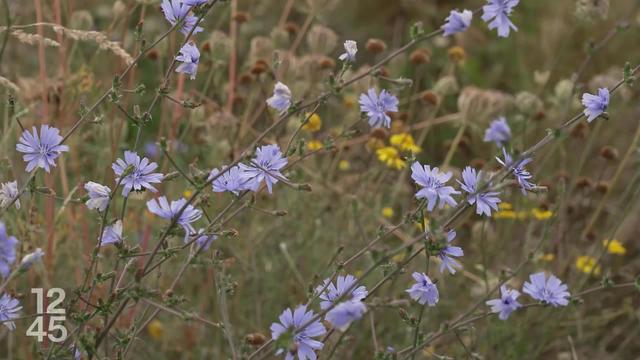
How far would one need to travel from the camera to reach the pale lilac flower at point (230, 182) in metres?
1.41

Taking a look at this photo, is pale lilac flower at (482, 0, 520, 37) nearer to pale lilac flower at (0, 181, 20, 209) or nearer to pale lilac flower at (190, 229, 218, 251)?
pale lilac flower at (190, 229, 218, 251)

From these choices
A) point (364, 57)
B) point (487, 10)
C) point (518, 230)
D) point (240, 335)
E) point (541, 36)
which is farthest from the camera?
point (364, 57)

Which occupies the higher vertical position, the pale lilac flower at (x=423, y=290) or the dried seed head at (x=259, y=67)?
the dried seed head at (x=259, y=67)

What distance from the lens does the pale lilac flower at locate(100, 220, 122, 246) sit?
4.58ft

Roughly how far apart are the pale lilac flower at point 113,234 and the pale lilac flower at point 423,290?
459 mm

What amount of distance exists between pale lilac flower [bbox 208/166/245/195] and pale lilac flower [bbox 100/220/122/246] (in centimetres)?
16

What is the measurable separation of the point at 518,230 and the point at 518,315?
0.77 metres

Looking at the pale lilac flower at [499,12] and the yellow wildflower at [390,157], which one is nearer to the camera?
the pale lilac flower at [499,12]

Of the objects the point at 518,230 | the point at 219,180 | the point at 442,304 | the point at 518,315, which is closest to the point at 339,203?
the point at 442,304

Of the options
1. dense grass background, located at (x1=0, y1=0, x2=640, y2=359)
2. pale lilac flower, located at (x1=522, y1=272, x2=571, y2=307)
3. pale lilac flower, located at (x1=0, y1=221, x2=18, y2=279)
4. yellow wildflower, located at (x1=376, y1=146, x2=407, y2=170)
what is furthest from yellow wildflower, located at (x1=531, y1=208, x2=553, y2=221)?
pale lilac flower, located at (x1=0, y1=221, x2=18, y2=279)

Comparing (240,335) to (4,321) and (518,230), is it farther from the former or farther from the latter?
(518,230)

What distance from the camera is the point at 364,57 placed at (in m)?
4.54

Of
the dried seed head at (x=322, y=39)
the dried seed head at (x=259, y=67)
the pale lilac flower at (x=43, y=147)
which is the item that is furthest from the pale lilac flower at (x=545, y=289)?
the dried seed head at (x=322, y=39)

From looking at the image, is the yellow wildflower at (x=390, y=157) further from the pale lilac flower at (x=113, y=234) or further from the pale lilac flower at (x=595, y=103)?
the pale lilac flower at (x=113, y=234)
